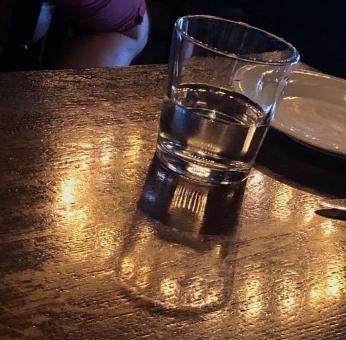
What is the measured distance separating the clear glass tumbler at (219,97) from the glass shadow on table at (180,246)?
0.02 m

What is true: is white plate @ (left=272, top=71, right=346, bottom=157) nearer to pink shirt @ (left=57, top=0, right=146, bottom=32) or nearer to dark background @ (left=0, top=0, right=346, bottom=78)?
pink shirt @ (left=57, top=0, right=146, bottom=32)

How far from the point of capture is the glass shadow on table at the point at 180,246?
422mm

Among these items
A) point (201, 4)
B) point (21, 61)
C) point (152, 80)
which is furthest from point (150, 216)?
point (201, 4)

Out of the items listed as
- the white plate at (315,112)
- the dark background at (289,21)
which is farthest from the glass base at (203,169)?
the dark background at (289,21)

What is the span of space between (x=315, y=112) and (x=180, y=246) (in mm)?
343

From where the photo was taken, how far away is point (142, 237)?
47cm

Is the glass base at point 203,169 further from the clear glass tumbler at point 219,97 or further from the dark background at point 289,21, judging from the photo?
the dark background at point 289,21

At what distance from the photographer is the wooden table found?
1.31 feet

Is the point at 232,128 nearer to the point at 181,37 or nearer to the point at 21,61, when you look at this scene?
the point at 181,37

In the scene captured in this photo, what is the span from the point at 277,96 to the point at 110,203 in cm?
20

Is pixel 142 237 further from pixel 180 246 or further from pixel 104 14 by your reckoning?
A: pixel 104 14

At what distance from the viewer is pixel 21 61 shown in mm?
1333

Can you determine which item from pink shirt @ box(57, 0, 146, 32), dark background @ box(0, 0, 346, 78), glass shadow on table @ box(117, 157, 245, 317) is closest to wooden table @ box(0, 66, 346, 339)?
glass shadow on table @ box(117, 157, 245, 317)

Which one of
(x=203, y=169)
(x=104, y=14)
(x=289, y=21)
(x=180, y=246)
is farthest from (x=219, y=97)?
(x=289, y=21)
